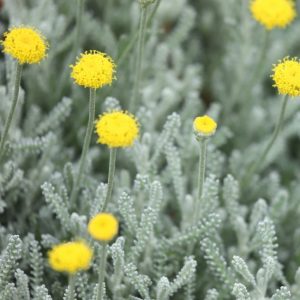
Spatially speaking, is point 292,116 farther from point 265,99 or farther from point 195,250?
point 195,250

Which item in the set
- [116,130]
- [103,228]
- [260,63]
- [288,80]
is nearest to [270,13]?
[260,63]

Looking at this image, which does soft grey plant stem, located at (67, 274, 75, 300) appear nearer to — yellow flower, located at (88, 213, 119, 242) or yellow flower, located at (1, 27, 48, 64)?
yellow flower, located at (88, 213, 119, 242)

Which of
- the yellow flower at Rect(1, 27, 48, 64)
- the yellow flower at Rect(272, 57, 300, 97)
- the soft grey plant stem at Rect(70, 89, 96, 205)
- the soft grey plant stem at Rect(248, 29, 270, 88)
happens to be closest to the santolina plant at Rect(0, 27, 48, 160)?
the yellow flower at Rect(1, 27, 48, 64)

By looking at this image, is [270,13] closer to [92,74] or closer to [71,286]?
[92,74]

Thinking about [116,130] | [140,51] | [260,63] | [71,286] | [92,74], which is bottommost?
[71,286]

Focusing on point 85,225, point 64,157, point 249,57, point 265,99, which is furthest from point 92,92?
point 265,99

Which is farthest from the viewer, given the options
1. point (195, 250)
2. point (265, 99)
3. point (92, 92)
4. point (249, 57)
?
point (265, 99)

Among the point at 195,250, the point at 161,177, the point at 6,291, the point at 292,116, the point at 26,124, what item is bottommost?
the point at 6,291

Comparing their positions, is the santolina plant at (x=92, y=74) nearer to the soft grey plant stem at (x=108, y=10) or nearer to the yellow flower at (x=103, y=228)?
the yellow flower at (x=103, y=228)
